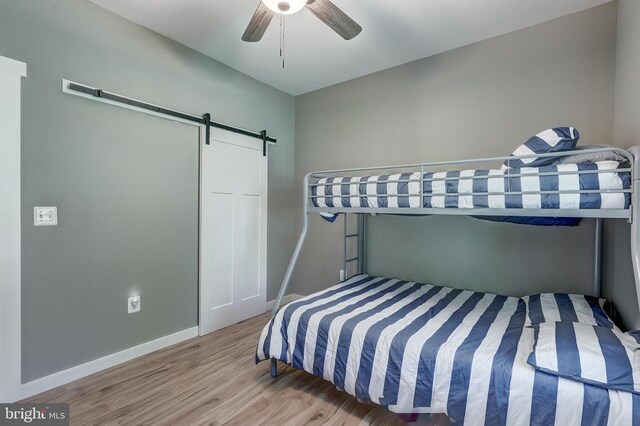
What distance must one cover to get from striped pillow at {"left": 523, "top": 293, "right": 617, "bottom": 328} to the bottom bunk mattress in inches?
1.1

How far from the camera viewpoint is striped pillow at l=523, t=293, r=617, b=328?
1.54 m

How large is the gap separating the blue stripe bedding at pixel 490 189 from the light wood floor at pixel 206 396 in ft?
4.06

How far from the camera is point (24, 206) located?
1.76 m

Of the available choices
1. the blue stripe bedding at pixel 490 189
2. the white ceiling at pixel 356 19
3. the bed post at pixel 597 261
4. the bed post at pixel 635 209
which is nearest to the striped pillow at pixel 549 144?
the blue stripe bedding at pixel 490 189

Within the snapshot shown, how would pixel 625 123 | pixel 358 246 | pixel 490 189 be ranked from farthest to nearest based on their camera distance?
pixel 358 246 → pixel 625 123 → pixel 490 189

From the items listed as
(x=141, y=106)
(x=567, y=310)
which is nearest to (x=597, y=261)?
(x=567, y=310)

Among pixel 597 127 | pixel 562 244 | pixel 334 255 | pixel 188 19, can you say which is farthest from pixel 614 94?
pixel 188 19

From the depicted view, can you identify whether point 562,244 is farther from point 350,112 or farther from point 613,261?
point 350,112

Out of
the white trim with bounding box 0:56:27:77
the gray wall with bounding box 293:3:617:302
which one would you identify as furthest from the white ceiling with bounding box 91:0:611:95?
the white trim with bounding box 0:56:27:77

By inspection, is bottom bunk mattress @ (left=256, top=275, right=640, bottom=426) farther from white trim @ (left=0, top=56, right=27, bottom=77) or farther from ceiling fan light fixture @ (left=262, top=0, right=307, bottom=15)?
white trim @ (left=0, top=56, right=27, bottom=77)

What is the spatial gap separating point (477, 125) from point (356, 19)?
1.28 m

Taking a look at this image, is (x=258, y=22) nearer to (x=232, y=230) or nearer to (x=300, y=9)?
(x=300, y=9)

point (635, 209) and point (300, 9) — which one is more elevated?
point (300, 9)

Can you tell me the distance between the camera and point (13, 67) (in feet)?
5.62
